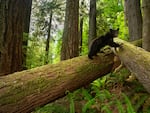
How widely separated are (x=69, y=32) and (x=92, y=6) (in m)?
8.69

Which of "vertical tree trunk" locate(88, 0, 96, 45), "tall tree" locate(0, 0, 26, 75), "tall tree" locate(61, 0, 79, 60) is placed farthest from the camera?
"vertical tree trunk" locate(88, 0, 96, 45)

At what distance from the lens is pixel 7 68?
711cm

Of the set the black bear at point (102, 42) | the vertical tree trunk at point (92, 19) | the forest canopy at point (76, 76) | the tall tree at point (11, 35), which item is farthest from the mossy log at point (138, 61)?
the vertical tree trunk at point (92, 19)

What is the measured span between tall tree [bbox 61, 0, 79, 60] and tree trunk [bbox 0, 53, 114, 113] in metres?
2.78

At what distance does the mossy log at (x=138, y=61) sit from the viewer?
5063 mm

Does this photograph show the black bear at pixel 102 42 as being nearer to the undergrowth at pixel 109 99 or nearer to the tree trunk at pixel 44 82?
the tree trunk at pixel 44 82

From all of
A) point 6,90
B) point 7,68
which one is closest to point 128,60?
point 6,90

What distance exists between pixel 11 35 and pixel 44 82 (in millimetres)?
2304

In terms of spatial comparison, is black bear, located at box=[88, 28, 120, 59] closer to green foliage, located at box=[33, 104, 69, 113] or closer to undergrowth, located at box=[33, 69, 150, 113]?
undergrowth, located at box=[33, 69, 150, 113]

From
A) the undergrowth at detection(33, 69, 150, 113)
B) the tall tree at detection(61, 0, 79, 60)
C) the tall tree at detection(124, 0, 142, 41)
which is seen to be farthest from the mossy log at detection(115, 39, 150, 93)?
the tall tree at detection(124, 0, 142, 41)

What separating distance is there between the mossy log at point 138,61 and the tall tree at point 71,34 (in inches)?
122

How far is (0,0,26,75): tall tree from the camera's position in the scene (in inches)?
277

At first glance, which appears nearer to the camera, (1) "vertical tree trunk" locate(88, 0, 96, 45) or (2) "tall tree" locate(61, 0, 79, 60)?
(2) "tall tree" locate(61, 0, 79, 60)

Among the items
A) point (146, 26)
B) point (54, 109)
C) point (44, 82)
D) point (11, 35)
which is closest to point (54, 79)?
point (44, 82)
